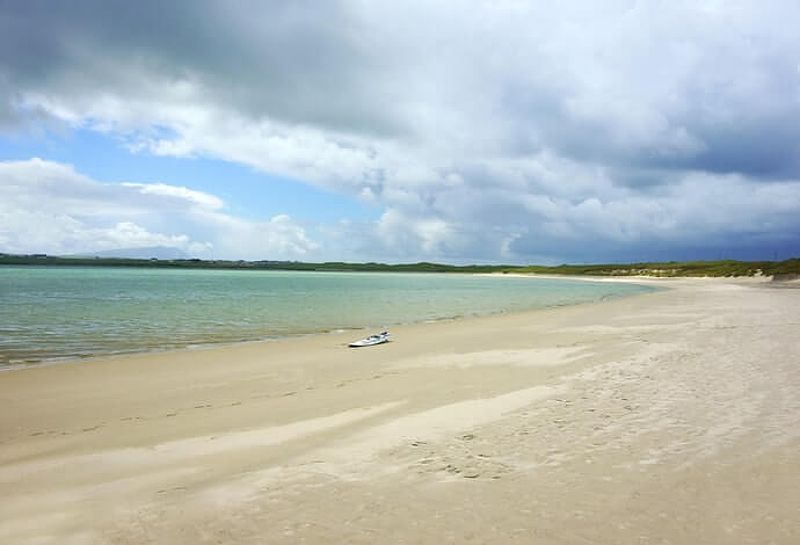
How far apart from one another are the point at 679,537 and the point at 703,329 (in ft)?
65.8

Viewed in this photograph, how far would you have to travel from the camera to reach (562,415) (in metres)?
9.18

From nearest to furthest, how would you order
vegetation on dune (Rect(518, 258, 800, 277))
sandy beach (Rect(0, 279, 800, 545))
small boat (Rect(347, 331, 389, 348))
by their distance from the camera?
sandy beach (Rect(0, 279, 800, 545)), small boat (Rect(347, 331, 389, 348)), vegetation on dune (Rect(518, 258, 800, 277))

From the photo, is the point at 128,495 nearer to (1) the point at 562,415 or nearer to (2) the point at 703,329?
(1) the point at 562,415

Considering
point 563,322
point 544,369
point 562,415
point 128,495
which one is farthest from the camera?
point 563,322

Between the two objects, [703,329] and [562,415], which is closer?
[562,415]

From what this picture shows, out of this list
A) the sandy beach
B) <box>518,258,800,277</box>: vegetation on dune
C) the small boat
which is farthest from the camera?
<box>518,258,800,277</box>: vegetation on dune

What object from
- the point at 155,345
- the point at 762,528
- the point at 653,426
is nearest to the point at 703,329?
the point at 653,426

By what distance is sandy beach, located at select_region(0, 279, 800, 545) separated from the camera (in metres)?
5.35

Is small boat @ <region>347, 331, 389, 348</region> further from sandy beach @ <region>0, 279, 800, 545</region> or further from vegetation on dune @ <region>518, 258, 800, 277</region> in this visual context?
vegetation on dune @ <region>518, 258, 800, 277</region>

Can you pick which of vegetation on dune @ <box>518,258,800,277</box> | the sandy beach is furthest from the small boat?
vegetation on dune @ <box>518,258,800,277</box>

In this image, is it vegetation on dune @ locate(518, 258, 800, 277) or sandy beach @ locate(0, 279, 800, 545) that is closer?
sandy beach @ locate(0, 279, 800, 545)

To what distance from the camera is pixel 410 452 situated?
7.52 metres

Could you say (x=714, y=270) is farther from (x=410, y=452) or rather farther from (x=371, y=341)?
(x=410, y=452)

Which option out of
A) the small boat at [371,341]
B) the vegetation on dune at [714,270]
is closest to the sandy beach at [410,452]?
the small boat at [371,341]
